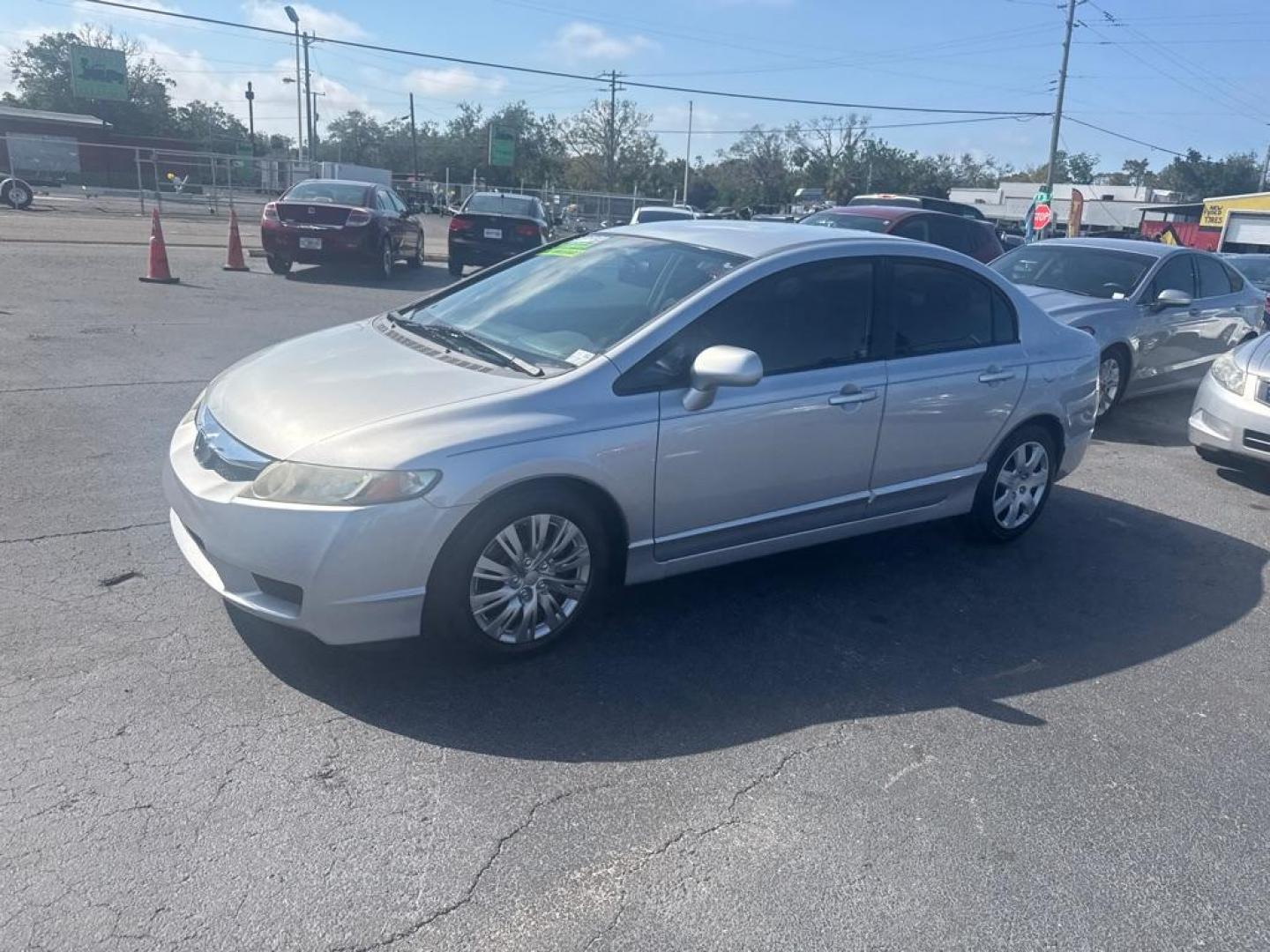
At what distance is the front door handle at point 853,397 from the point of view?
177 inches

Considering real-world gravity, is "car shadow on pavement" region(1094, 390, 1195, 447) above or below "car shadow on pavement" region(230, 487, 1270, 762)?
below

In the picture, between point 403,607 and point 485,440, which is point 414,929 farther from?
point 485,440

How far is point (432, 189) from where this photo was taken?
55500 mm

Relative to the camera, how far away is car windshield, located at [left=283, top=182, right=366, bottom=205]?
15906mm

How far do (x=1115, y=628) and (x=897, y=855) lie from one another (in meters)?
2.32

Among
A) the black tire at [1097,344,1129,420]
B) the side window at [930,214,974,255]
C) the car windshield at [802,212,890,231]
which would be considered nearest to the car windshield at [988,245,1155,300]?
the black tire at [1097,344,1129,420]

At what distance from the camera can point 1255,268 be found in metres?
18.2

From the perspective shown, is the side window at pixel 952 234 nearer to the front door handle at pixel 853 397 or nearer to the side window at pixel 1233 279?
the side window at pixel 1233 279

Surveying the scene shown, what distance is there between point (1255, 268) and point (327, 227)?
1623cm

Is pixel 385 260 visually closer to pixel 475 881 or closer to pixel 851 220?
pixel 851 220

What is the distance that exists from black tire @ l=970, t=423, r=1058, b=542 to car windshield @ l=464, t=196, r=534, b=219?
46.7ft

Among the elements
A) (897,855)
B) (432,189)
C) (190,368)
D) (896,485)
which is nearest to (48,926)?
(897,855)

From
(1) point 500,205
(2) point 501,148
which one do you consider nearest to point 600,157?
(2) point 501,148

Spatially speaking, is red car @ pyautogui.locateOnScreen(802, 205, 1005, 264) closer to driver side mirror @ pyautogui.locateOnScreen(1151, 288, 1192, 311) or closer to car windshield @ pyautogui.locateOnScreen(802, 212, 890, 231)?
car windshield @ pyautogui.locateOnScreen(802, 212, 890, 231)
